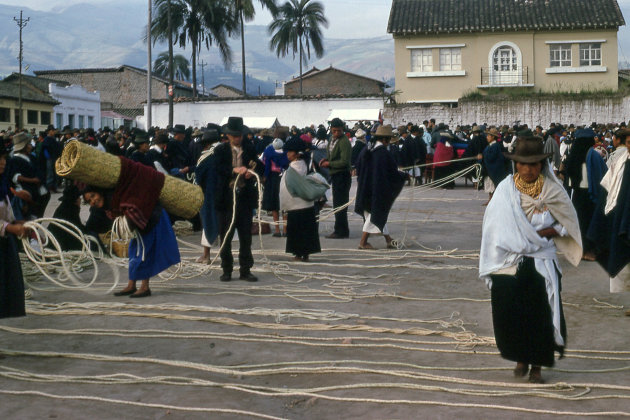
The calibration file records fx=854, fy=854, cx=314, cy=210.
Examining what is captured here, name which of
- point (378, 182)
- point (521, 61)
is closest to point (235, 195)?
point (378, 182)

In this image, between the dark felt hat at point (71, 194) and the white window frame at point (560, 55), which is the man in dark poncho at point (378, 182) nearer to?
the dark felt hat at point (71, 194)

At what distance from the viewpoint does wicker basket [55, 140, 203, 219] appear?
263 inches

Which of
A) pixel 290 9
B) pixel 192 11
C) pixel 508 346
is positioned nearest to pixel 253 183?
pixel 508 346

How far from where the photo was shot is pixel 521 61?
40.0 metres

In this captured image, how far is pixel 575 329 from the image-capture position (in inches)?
261

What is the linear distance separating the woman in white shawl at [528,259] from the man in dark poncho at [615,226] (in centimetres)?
175

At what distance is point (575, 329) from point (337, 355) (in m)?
2.01

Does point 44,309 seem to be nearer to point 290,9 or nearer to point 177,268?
point 177,268

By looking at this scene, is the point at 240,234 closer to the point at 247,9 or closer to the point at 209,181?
the point at 209,181

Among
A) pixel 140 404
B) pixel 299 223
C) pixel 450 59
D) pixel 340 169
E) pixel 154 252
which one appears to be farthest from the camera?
Answer: pixel 450 59

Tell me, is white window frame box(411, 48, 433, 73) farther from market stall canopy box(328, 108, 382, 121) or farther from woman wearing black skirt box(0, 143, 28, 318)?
woman wearing black skirt box(0, 143, 28, 318)

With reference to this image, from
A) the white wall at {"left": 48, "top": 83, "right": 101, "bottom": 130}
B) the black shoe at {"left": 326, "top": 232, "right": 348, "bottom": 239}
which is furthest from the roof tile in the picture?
the black shoe at {"left": 326, "top": 232, "right": 348, "bottom": 239}

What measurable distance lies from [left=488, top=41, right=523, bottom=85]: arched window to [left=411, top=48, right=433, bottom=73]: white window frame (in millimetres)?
2785

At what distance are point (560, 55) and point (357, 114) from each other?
36.5 feet
